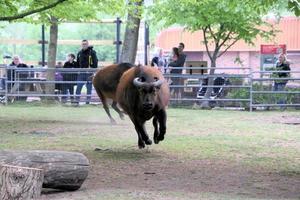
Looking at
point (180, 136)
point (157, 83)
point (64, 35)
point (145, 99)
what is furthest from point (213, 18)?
point (64, 35)

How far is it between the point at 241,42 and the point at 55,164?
119 feet

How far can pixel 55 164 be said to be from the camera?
8.98m

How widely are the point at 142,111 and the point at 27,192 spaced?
5.44 meters

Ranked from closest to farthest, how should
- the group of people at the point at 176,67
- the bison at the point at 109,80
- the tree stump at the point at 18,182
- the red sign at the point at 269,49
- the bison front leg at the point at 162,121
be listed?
the tree stump at the point at 18,182 → the bison front leg at the point at 162,121 → the bison at the point at 109,80 → the group of people at the point at 176,67 → the red sign at the point at 269,49

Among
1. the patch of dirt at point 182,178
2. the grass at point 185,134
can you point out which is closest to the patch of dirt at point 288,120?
the grass at point 185,134

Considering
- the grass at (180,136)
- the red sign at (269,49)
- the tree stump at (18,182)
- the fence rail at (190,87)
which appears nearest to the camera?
the tree stump at (18,182)

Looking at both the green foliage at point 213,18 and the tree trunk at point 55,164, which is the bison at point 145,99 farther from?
the green foliage at point 213,18

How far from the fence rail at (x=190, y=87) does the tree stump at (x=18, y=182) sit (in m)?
16.3

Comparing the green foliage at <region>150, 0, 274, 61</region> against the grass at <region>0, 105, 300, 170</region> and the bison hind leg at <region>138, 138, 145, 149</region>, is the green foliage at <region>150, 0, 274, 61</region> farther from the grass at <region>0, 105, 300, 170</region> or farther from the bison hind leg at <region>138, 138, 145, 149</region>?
the bison hind leg at <region>138, 138, 145, 149</region>

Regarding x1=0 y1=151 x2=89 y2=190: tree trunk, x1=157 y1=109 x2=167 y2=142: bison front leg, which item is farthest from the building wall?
x1=0 y1=151 x2=89 y2=190: tree trunk

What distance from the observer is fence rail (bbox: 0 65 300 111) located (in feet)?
78.0

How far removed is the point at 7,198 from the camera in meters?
7.60

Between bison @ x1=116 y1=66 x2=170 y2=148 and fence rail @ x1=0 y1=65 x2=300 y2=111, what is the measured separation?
1051 centimetres

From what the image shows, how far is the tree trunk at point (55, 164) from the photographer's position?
8.84 metres
